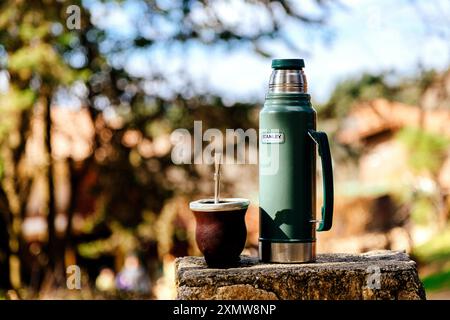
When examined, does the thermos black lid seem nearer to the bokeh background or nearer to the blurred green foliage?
the bokeh background

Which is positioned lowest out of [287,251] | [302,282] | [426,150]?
[302,282]

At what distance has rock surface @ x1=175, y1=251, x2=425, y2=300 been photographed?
11.0 ft

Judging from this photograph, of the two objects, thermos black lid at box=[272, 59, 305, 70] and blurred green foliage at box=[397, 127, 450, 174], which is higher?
blurred green foliage at box=[397, 127, 450, 174]

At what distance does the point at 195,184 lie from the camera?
36.0 ft

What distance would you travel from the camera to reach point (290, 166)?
346 centimetres

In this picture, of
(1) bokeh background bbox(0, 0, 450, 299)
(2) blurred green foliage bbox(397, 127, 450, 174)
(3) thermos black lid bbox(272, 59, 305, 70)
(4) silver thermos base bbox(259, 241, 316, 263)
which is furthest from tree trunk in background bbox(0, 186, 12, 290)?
(2) blurred green foliage bbox(397, 127, 450, 174)

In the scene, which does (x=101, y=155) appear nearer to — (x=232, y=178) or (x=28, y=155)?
(x=28, y=155)

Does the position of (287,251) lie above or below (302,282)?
above

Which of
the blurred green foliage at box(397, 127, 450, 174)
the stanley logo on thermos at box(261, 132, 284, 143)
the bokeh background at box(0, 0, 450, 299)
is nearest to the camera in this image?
the stanley logo on thermos at box(261, 132, 284, 143)

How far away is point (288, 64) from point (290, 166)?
435 millimetres

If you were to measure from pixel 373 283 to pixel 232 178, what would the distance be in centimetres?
782

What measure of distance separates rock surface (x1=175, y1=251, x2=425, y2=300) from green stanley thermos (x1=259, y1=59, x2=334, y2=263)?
13 centimetres

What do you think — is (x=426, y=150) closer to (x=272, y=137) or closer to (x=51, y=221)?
(x=51, y=221)

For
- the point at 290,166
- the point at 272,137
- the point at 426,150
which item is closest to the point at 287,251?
the point at 290,166
